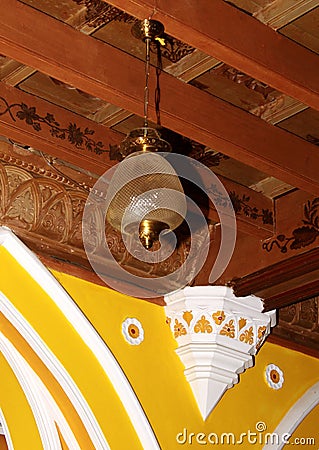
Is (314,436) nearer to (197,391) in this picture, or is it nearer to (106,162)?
(197,391)

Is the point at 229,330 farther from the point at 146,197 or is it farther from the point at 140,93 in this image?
the point at 146,197

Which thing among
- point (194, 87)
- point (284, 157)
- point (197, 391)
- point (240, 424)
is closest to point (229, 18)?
point (194, 87)

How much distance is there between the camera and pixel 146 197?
9.99 feet

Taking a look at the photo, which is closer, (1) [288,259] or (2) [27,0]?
(2) [27,0]

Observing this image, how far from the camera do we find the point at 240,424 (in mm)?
5805

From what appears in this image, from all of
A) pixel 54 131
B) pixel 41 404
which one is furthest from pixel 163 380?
pixel 54 131

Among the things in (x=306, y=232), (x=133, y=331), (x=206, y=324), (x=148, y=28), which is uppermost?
(x=306, y=232)

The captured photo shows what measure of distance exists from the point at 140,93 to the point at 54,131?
2.36 feet

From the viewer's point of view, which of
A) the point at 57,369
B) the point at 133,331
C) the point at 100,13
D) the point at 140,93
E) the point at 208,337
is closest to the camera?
the point at 100,13

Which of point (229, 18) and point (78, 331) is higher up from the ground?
point (229, 18)

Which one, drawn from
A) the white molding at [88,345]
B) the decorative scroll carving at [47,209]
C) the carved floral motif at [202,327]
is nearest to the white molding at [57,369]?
the white molding at [88,345]

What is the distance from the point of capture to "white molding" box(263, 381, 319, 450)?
6.01 metres

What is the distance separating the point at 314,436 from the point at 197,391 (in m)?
1.28

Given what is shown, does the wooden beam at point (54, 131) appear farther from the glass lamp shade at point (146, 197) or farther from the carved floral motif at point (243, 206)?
the glass lamp shade at point (146, 197)
